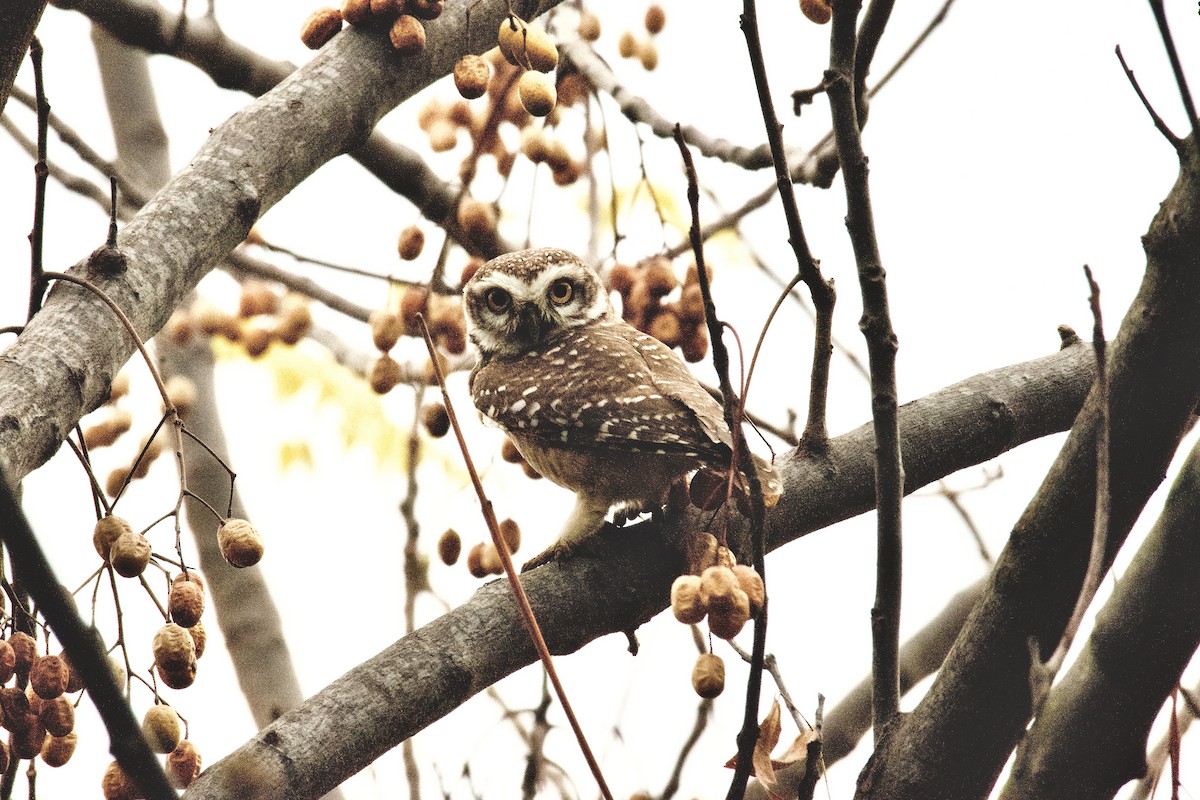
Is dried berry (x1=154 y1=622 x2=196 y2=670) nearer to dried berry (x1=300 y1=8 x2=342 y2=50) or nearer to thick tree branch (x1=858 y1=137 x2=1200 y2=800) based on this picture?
thick tree branch (x1=858 y1=137 x2=1200 y2=800)

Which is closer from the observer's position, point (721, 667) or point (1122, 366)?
point (1122, 366)

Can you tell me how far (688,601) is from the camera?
1.98 m

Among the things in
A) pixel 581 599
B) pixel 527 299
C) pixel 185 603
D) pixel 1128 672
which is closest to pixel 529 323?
pixel 527 299

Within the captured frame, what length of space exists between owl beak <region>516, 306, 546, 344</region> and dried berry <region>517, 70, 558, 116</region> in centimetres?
143

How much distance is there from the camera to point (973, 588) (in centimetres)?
414

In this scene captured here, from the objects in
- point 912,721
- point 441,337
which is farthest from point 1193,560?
point 441,337

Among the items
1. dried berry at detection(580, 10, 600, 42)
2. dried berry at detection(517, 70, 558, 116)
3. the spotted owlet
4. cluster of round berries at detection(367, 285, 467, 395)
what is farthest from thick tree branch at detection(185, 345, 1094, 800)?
dried berry at detection(580, 10, 600, 42)

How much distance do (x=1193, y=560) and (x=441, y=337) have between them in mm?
2549

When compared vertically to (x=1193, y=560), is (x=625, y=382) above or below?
above

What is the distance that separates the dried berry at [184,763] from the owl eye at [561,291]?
249cm

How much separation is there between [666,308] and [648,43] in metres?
1.49

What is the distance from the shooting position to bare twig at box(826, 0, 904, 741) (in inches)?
72.5

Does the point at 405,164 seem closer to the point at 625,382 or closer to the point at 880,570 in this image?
the point at 625,382

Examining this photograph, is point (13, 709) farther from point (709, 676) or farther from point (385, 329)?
point (385, 329)
